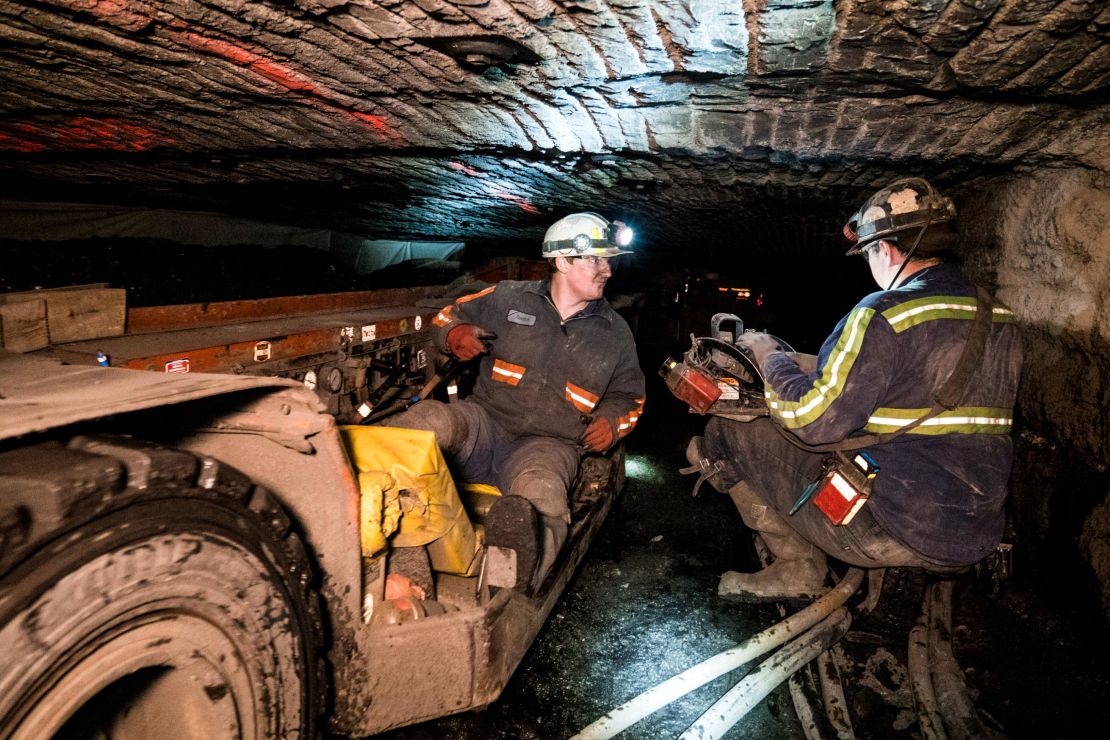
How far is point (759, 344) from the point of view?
3.16 metres

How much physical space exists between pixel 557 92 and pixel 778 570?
282 cm

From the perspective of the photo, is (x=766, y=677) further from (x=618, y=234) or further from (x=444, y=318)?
(x=444, y=318)

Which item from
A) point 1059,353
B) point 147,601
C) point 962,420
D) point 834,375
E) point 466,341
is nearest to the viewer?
point 147,601

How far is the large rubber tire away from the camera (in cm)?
85

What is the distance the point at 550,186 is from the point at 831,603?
3.09 metres

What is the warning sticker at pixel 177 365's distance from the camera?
220 centimetres

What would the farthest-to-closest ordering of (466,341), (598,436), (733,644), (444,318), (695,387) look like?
(444,318) < (466,341) < (598,436) < (695,387) < (733,644)

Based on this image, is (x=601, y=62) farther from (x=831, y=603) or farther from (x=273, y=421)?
(x=831, y=603)

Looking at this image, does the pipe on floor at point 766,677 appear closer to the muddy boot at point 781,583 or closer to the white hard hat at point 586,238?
the muddy boot at point 781,583

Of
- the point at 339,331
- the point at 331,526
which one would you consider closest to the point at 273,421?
the point at 331,526

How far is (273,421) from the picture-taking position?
1321mm

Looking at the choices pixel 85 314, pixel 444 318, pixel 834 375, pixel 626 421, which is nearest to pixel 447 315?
pixel 444 318

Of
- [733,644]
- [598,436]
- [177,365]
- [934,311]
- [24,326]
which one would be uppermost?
[934,311]

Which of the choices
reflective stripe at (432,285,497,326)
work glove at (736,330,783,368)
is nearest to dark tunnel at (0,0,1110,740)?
reflective stripe at (432,285,497,326)
